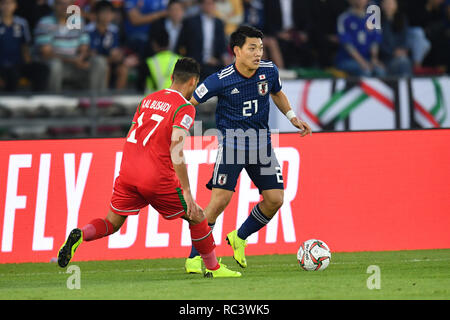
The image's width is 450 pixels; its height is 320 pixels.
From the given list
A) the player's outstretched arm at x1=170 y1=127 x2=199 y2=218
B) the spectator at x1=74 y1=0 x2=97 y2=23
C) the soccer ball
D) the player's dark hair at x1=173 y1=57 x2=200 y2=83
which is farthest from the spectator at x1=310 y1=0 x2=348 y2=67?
the player's outstretched arm at x1=170 y1=127 x2=199 y2=218

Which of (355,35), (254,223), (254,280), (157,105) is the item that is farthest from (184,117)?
(355,35)

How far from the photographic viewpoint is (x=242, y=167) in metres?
9.08

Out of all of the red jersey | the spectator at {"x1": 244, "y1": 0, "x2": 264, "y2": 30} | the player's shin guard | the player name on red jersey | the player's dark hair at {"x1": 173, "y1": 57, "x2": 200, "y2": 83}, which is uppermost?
the spectator at {"x1": 244, "y1": 0, "x2": 264, "y2": 30}

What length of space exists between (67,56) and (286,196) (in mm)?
5185

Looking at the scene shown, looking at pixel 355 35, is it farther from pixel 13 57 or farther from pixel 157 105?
pixel 157 105

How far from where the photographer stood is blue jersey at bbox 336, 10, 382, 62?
15570 mm

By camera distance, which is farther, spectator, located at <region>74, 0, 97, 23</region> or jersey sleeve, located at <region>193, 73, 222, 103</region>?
spectator, located at <region>74, 0, 97, 23</region>

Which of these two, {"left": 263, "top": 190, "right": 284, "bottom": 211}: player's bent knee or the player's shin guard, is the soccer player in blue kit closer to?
{"left": 263, "top": 190, "right": 284, "bottom": 211}: player's bent knee

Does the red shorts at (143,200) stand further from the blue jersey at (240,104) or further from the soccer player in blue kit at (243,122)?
the blue jersey at (240,104)

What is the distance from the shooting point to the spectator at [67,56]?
567 inches

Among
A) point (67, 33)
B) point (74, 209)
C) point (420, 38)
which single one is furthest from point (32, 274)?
point (420, 38)

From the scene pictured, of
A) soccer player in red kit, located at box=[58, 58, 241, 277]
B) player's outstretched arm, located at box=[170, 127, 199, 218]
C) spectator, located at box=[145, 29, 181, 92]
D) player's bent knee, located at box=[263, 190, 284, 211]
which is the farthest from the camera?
spectator, located at box=[145, 29, 181, 92]
